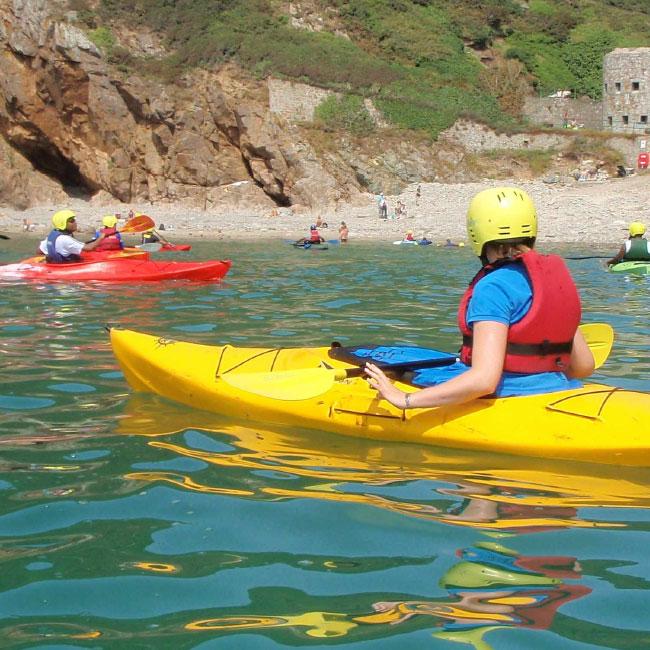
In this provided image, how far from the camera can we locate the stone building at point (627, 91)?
3788cm

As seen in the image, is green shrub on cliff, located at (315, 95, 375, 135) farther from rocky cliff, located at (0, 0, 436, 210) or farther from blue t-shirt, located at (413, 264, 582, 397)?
blue t-shirt, located at (413, 264, 582, 397)

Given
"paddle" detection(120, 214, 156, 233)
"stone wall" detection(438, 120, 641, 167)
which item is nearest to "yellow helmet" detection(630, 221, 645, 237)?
"paddle" detection(120, 214, 156, 233)

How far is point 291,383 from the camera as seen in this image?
4.29 meters

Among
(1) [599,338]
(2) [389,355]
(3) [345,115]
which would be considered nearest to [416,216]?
(3) [345,115]

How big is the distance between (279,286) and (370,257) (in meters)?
5.82

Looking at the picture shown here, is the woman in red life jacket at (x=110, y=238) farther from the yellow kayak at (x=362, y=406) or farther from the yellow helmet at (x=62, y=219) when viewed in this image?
the yellow kayak at (x=362, y=406)

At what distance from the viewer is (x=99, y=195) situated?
32969mm

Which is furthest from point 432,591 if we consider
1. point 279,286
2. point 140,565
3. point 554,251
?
point 554,251

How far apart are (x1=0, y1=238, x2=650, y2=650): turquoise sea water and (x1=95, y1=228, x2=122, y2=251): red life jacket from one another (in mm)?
7145

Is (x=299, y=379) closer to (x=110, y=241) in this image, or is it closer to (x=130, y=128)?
(x=110, y=241)

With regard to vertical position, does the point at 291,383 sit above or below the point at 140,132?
below

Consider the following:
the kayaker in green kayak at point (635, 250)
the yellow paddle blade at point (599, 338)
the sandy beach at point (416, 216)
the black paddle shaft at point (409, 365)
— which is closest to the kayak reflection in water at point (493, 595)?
the black paddle shaft at point (409, 365)

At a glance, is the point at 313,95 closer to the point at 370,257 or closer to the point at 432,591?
the point at 370,257

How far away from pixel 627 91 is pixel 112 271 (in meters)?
31.6
